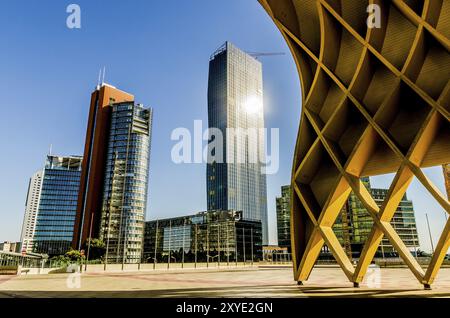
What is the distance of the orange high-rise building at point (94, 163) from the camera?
122 metres

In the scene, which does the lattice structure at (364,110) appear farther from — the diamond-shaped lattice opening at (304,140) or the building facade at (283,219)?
the building facade at (283,219)

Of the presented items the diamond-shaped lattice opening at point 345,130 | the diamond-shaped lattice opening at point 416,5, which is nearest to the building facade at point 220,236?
the diamond-shaped lattice opening at point 345,130

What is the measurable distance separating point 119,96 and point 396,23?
14232 centimetres

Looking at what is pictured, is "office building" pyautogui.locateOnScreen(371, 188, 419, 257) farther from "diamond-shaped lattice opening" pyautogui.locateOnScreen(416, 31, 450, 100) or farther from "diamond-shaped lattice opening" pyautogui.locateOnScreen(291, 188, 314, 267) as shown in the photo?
"diamond-shaped lattice opening" pyautogui.locateOnScreen(416, 31, 450, 100)

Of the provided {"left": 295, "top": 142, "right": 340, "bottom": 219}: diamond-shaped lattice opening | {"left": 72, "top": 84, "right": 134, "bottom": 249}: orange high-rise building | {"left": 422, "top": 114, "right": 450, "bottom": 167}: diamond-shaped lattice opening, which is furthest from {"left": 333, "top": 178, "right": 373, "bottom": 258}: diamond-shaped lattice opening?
{"left": 422, "top": 114, "right": 450, "bottom": 167}: diamond-shaped lattice opening

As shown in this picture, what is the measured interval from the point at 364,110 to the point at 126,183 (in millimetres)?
133949

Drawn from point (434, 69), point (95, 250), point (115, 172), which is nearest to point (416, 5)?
point (434, 69)

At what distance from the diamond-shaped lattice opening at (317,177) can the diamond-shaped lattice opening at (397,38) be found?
19.4 feet

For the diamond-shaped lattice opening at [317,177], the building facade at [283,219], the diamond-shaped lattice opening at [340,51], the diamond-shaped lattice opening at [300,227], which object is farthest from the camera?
the building facade at [283,219]

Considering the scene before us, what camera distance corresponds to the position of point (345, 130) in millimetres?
18266

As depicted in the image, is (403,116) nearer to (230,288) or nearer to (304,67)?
(304,67)
